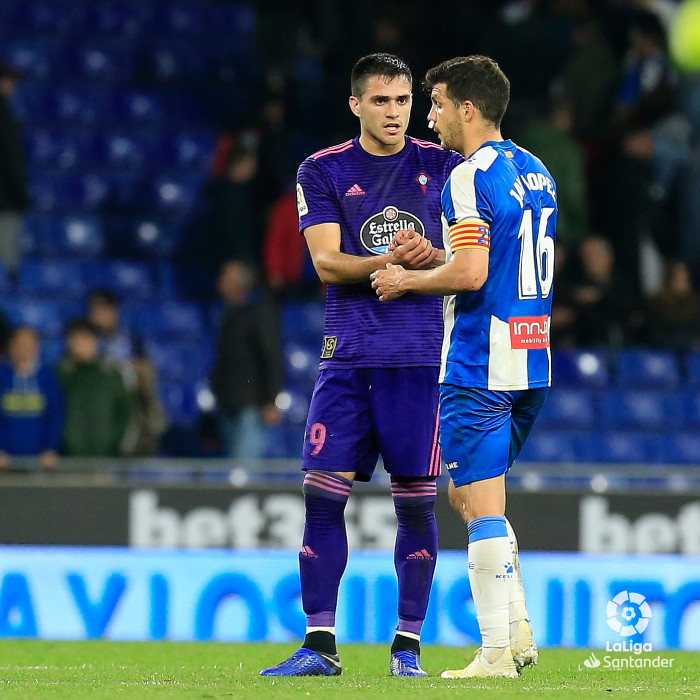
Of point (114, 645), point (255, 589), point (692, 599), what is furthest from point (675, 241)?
point (114, 645)

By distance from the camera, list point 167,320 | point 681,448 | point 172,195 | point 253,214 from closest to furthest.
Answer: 1. point 681,448
2. point 167,320
3. point 253,214
4. point 172,195

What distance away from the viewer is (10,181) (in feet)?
38.3

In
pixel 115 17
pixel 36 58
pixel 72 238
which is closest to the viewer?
pixel 72 238

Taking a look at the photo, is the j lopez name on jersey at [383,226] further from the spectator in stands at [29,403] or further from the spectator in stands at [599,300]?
the spectator in stands at [599,300]

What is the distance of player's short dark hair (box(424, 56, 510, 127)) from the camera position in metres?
4.83

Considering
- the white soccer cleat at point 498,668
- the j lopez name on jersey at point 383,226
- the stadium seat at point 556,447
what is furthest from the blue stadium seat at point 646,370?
the white soccer cleat at point 498,668

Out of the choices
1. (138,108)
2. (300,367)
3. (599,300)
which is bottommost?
(300,367)

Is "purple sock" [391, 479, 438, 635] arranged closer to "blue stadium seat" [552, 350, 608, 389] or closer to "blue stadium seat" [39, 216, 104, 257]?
"blue stadium seat" [552, 350, 608, 389]

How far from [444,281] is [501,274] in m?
0.21

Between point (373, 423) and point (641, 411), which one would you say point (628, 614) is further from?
point (641, 411)

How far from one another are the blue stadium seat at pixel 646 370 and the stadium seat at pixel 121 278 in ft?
12.4


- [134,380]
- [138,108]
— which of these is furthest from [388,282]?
[138,108]

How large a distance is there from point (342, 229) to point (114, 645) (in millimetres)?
2748

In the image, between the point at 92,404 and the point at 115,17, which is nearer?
the point at 92,404
